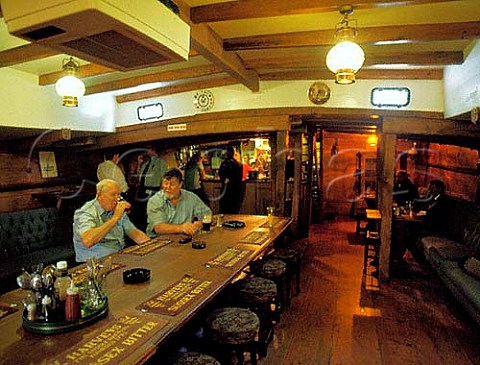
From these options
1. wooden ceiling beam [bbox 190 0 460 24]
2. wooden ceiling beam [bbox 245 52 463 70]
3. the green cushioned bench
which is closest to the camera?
wooden ceiling beam [bbox 190 0 460 24]

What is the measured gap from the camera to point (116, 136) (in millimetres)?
6367

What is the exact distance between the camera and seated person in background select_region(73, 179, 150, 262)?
3.06 m

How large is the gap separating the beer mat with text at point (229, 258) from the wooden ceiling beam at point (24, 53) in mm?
2280

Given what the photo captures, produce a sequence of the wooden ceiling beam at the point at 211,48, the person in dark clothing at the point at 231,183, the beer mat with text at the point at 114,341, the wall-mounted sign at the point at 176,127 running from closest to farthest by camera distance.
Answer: the beer mat with text at the point at 114,341 → the wooden ceiling beam at the point at 211,48 → the wall-mounted sign at the point at 176,127 → the person in dark clothing at the point at 231,183

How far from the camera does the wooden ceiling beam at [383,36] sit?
305cm

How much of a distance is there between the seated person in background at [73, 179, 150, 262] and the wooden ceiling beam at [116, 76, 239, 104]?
8.81 feet

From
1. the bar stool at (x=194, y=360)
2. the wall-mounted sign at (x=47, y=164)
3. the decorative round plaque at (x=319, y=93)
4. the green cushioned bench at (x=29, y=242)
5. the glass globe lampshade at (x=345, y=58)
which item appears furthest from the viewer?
→ the wall-mounted sign at (x=47, y=164)

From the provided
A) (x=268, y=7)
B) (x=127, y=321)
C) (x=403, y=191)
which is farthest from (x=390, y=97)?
(x=127, y=321)

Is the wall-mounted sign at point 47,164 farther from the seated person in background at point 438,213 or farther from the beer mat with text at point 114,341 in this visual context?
the seated person in background at point 438,213

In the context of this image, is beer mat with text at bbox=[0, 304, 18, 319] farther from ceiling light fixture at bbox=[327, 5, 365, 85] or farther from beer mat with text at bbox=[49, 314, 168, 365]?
ceiling light fixture at bbox=[327, 5, 365, 85]

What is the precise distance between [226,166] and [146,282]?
5.31 metres

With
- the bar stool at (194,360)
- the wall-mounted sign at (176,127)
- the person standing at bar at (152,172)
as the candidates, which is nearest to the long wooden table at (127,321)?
the bar stool at (194,360)

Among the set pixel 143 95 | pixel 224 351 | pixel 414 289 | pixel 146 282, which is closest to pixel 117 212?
pixel 146 282

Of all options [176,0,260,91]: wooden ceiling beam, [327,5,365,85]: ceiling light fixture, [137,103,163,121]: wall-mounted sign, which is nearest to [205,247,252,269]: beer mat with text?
[327,5,365,85]: ceiling light fixture
